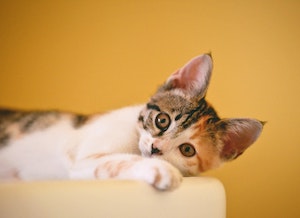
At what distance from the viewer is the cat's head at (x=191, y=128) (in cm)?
89

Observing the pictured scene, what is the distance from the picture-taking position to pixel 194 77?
980 millimetres

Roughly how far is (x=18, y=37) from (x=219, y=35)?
0.87 metres

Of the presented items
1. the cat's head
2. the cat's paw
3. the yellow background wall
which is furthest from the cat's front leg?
the yellow background wall

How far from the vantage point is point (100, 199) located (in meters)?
0.62

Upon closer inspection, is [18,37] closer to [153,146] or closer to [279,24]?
[153,146]

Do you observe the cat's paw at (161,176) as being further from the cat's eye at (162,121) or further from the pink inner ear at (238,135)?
the pink inner ear at (238,135)

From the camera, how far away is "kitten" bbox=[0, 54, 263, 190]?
0.89 meters

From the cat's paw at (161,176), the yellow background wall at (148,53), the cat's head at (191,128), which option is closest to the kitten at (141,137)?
the cat's head at (191,128)

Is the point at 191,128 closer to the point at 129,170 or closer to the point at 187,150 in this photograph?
the point at 187,150

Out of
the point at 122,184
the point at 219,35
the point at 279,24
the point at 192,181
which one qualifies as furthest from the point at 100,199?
→ the point at 279,24

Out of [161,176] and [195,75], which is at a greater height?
[195,75]

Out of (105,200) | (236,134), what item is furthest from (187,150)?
(105,200)

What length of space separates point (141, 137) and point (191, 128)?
147 mm

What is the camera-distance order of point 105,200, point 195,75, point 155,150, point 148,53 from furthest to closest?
point 148,53 < point 195,75 < point 155,150 < point 105,200
